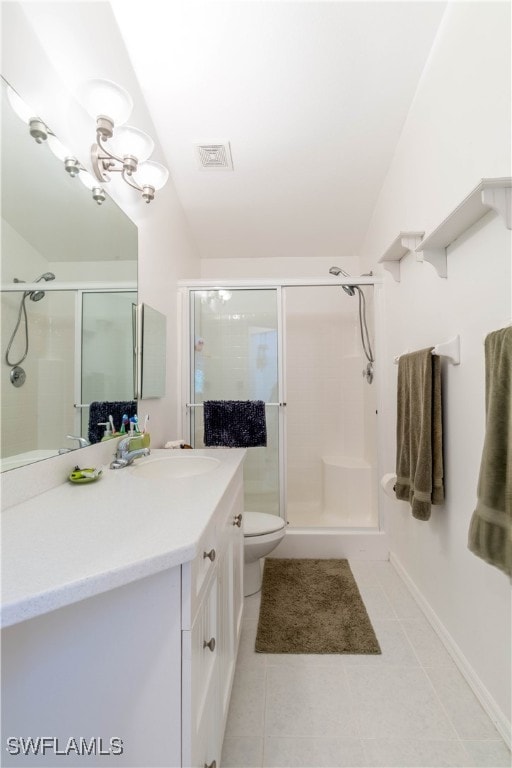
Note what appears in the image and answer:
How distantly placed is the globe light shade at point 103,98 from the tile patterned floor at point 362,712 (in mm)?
2098

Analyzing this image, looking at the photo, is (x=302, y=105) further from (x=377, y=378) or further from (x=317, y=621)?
(x=317, y=621)

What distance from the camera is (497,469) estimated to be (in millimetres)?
909

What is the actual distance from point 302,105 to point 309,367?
2057 millimetres

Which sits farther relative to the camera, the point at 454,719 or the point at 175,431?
the point at 175,431

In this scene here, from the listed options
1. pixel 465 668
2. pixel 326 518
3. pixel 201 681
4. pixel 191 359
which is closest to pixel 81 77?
pixel 191 359

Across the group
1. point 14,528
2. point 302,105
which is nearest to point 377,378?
point 302,105

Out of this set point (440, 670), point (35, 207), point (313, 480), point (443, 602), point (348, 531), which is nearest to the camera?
point (35, 207)

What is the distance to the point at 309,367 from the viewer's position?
325 centimetres

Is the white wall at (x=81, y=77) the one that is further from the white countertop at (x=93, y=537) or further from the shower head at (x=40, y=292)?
the white countertop at (x=93, y=537)

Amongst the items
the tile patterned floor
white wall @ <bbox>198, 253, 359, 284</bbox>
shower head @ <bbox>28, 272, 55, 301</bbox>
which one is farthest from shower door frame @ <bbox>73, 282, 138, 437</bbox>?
white wall @ <bbox>198, 253, 359, 284</bbox>

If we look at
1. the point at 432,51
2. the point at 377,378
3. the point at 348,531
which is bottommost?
the point at 348,531

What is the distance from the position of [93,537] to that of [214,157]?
83.2 inches

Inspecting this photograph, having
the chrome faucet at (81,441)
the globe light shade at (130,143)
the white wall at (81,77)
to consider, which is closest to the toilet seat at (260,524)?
the white wall at (81,77)

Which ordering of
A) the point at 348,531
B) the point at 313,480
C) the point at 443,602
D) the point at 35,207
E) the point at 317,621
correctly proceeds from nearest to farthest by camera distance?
the point at 35,207 < the point at 443,602 < the point at 317,621 < the point at 348,531 < the point at 313,480
